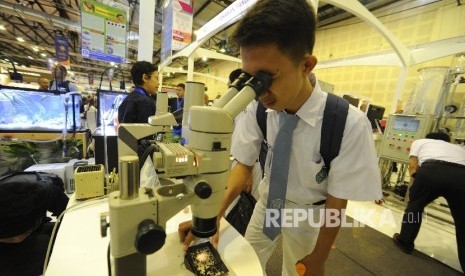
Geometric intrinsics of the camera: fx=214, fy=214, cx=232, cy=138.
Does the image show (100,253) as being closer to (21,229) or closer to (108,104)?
(21,229)

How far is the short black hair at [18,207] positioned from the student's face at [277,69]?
3.35 feet

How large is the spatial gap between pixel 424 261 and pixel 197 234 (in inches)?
103

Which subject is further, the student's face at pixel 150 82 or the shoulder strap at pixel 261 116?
the student's face at pixel 150 82

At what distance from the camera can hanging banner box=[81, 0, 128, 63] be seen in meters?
2.69

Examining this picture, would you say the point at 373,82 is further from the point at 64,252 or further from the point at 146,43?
the point at 64,252

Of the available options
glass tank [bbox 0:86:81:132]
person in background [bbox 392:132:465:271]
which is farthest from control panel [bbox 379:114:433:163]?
glass tank [bbox 0:86:81:132]

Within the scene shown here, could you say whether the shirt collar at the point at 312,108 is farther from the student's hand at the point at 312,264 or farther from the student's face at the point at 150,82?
the student's face at the point at 150,82

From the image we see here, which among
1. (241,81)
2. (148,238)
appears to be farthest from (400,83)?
(148,238)

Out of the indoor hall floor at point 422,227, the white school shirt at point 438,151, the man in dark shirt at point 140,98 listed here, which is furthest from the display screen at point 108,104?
the white school shirt at point 438,151

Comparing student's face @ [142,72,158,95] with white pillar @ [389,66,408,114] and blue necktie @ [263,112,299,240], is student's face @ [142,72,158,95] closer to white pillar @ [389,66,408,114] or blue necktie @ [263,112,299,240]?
blue necktie @ [263,112,299,240]

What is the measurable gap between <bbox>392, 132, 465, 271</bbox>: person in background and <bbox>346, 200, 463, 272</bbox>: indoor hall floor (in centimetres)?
22

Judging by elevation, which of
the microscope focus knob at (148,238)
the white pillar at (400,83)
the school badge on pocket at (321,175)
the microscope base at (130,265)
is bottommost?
the microscope base at (130,265)

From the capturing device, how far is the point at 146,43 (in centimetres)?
265

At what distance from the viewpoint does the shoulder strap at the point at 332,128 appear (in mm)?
756
